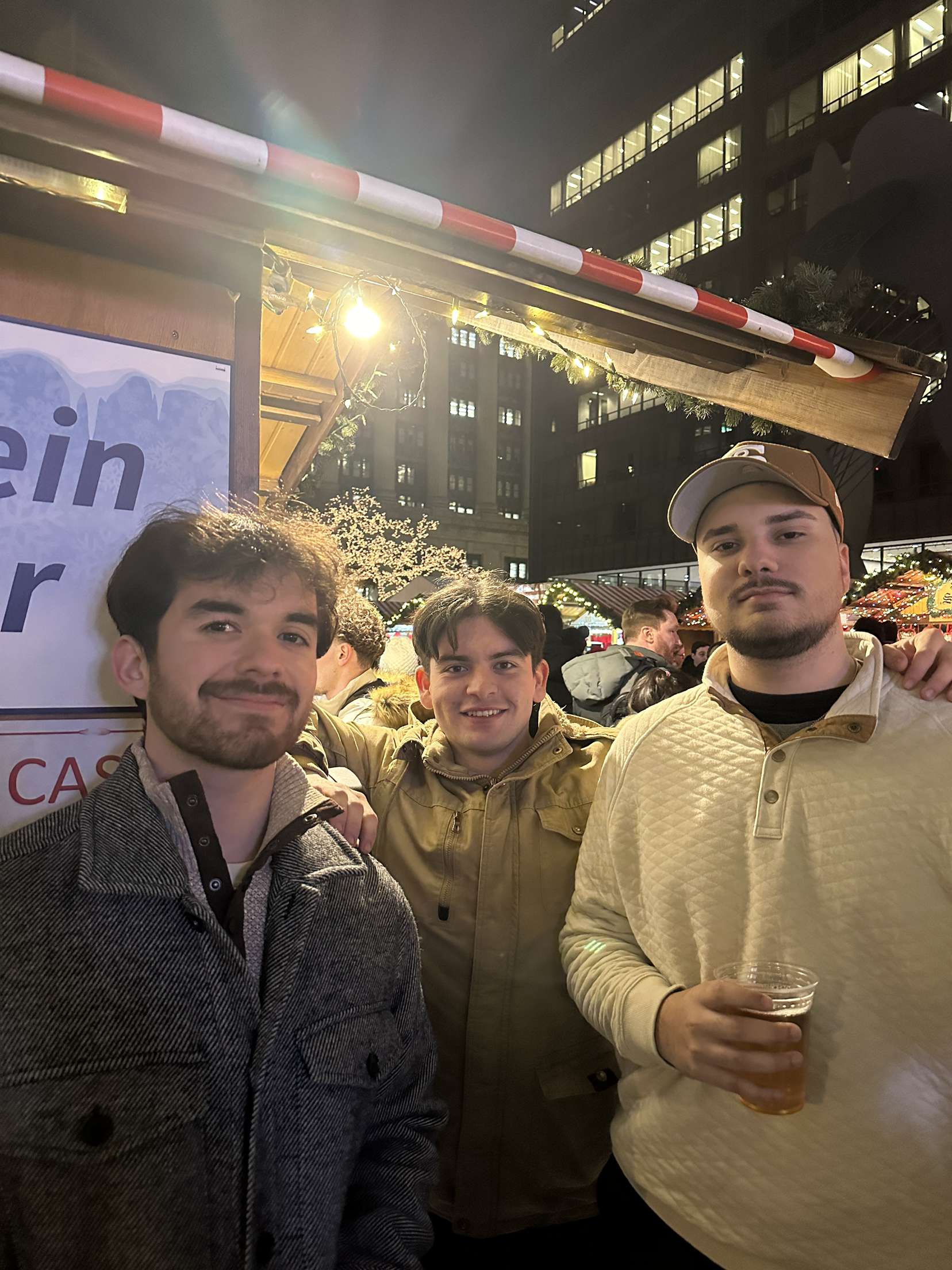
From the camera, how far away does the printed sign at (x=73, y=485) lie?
1849 millimetres

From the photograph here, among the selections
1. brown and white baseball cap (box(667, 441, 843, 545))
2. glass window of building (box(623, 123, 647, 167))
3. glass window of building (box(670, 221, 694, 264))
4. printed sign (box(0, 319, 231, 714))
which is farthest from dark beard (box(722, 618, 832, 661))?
glass window of building (box(623, 123, 647, 167))

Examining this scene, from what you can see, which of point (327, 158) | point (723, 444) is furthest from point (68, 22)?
point (723, 444)

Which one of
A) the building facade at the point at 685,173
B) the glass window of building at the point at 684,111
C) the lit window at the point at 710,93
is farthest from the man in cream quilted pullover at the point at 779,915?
the glass window of building at the point at 684,111

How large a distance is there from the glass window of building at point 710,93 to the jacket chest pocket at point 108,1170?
1669 inches

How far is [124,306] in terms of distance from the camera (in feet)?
6.72

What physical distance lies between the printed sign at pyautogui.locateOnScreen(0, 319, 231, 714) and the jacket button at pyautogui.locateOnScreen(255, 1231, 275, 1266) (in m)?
1.19

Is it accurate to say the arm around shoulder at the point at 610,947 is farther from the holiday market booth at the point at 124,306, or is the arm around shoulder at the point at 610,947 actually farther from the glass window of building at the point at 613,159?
the glass window of building at the point at 613,159

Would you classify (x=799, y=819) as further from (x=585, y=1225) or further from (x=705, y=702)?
(x=585, y=1225)

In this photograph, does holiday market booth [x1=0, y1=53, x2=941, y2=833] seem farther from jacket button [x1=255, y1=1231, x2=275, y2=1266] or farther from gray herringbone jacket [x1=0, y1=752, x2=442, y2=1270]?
jacket button [x1=255, y1=1231, x2=275, y2=1266]

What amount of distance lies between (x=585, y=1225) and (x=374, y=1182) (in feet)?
3.26

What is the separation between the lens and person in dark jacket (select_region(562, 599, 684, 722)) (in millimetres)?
5492

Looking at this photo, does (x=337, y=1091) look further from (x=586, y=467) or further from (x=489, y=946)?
(x=586, y=467)

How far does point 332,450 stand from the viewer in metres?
7.97

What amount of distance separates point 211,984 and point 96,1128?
0.27 meters
